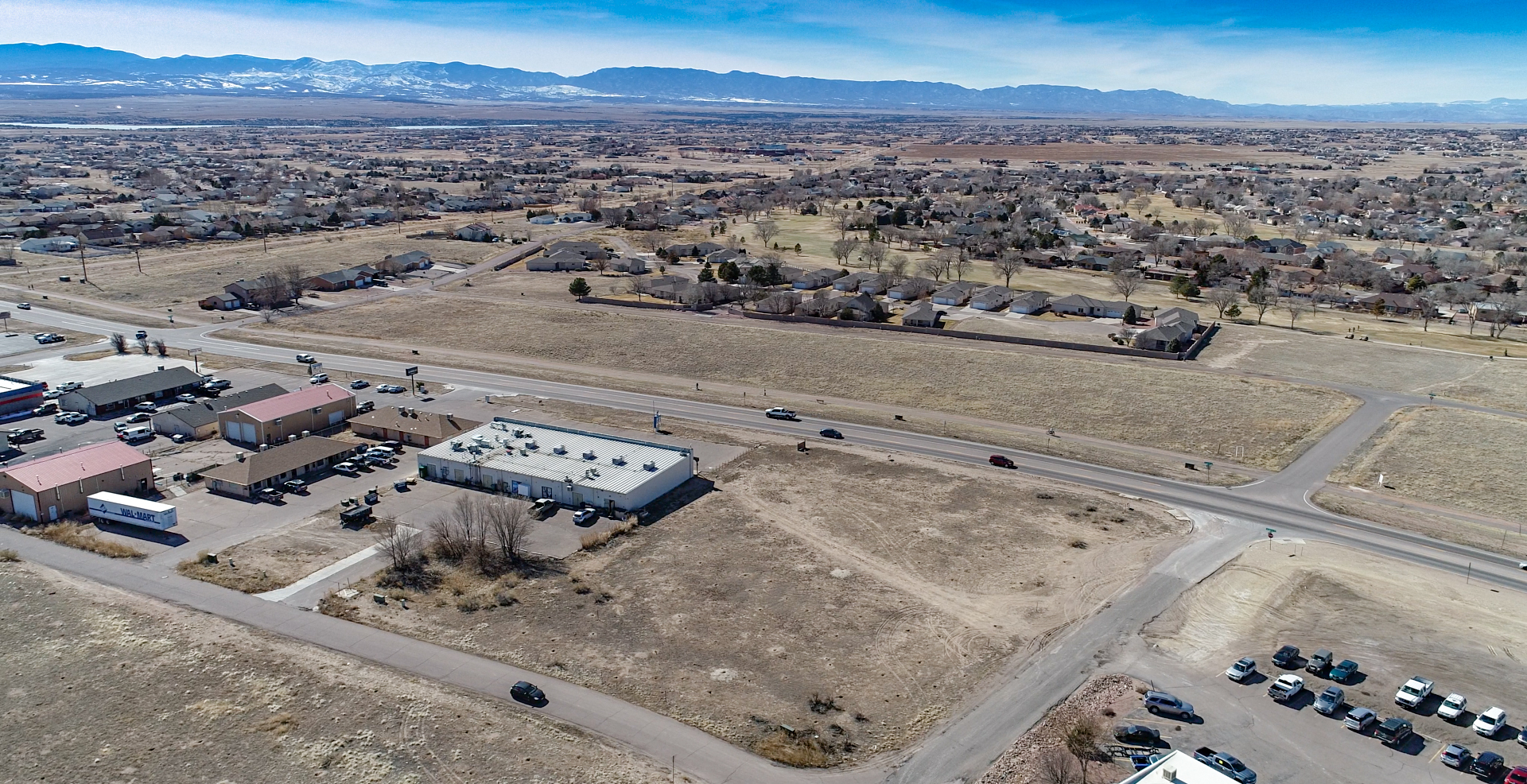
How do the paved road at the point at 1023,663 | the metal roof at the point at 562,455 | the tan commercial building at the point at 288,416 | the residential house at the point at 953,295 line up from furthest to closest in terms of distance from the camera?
the residential house at the point at 953,295
the tan commercial building at the point at 288,416
the metal roof at the point at 562,455
the paved road at the point at 1023,663

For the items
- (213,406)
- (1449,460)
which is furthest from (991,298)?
(213,406)

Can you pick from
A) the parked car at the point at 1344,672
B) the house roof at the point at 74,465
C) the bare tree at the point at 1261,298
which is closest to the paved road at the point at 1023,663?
the house roof at the point at 74,465

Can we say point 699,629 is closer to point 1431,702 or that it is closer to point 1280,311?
point 1431,702

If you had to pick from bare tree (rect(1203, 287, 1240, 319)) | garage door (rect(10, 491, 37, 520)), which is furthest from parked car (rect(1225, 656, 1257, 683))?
bare tree (rect(1203, 287, 1240, 319))

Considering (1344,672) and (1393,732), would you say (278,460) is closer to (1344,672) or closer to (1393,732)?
(1344,672)

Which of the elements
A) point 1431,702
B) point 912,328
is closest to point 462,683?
point 1431,702

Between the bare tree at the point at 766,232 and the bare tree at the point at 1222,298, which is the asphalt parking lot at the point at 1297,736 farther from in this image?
the bare tree at the point at 766,232
